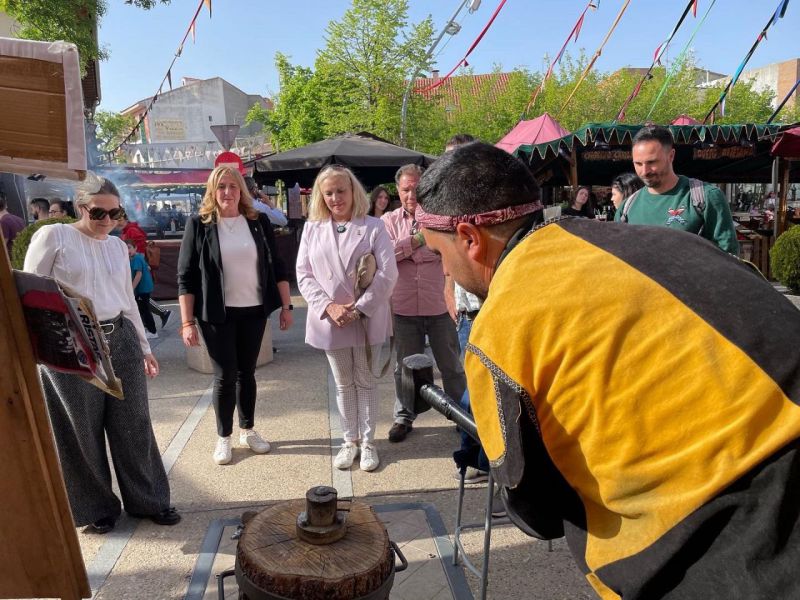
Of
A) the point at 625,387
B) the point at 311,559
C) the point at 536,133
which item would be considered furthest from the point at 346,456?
the point at 536,133

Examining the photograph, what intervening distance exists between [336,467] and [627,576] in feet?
9.28

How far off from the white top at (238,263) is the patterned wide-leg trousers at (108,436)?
2.28 ft

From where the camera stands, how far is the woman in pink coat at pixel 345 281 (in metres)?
3.58

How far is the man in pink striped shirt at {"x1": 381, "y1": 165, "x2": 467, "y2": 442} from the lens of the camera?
4.02 m

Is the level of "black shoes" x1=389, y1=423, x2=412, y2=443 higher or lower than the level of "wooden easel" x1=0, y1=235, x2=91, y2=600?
lower

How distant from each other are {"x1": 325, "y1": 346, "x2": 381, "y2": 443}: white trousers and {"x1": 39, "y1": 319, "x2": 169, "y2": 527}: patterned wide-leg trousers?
113 centimetres

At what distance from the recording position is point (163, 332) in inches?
309

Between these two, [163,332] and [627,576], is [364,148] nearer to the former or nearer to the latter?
[163,332]

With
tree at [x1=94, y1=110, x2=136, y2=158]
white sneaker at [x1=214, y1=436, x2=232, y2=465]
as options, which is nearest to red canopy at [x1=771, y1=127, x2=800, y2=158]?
white sneaker at [x1=214, y1=436, x2=232, y2=465]

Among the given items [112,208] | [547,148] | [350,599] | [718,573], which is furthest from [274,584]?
[547,148]

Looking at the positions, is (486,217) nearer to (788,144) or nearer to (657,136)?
(657,136)

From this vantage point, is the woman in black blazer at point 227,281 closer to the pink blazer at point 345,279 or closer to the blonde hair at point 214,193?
the blonde hair at point 214,193

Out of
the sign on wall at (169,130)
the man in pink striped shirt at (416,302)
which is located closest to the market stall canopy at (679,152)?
the man in pink striped shirt at (416,302)

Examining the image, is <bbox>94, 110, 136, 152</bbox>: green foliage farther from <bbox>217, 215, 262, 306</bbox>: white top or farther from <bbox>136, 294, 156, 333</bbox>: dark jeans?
<bbox>217, 215, 262, 306</bbox>: white top
